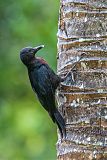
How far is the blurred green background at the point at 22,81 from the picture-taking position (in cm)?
1058

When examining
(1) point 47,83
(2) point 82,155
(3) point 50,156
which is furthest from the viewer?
(3) point 50,156

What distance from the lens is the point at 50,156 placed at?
413 inches

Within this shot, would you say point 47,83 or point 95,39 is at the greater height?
point 95,39

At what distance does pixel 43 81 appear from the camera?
6484mm

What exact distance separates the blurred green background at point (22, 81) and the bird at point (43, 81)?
368 centimetres

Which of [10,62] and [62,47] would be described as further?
[10,62]

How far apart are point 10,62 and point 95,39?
5011 mm

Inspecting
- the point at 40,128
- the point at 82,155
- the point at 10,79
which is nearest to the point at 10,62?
the point at 10,79

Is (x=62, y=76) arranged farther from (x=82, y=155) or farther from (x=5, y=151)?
(x=5, y=151)

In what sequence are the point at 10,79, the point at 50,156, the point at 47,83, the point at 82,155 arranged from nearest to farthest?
the point at 82,155, the point at 47,83, the point at 50,156, the point at 10,79

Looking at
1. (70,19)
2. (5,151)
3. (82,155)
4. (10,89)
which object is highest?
(70,19)

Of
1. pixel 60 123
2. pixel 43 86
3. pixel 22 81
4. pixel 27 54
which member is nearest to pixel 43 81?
pixel 43 86

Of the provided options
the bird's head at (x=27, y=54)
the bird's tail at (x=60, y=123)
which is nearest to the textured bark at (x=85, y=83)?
the bird's tail at (x=60, y=123)

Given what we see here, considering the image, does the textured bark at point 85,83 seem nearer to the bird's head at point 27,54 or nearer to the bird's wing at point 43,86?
the bird's wing at point 43,86
